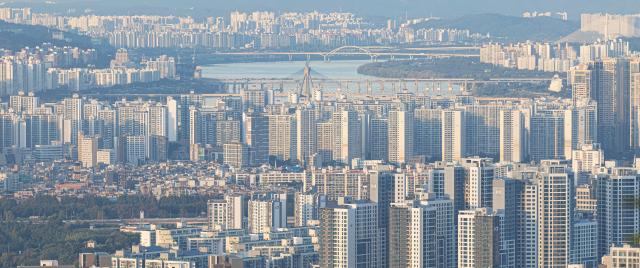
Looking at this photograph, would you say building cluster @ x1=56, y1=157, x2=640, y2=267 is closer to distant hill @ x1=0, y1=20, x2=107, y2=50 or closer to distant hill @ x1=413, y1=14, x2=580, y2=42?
distant hill @ x1=0, y1=20, x2=107, y2=50

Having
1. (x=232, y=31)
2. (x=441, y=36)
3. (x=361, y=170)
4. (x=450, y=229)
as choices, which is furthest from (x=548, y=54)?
(x=450, y=229)

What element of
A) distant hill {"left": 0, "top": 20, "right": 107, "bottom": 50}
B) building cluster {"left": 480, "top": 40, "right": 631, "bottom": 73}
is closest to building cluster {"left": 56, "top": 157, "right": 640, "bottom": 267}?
building cluster {"left": 480, "top": 40, "right": 631, "bottom": 73}

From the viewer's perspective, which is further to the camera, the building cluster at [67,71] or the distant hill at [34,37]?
the distant hill at [34,37]

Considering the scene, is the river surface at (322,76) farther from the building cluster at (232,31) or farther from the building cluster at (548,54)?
the building cluster at (232,31)

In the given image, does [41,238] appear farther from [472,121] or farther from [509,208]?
[472,121]

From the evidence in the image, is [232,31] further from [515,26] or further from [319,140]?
[319,140]

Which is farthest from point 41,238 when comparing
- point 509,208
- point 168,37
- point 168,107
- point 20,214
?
point 168,37

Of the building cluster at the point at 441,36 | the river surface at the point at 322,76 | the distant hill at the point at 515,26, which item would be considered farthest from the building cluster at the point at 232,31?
the river surface at the point at 322,76
